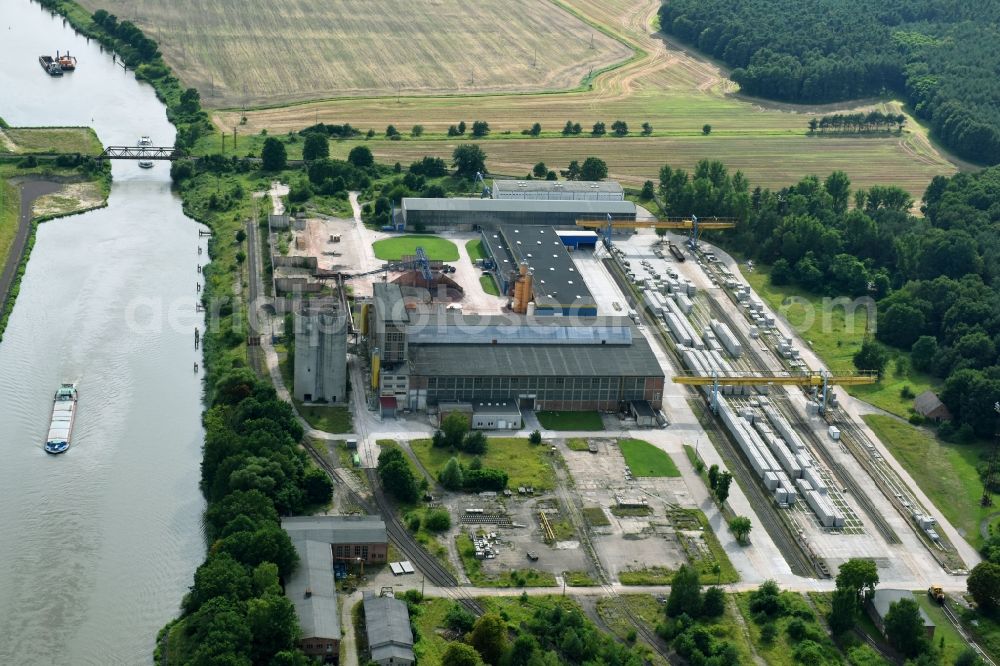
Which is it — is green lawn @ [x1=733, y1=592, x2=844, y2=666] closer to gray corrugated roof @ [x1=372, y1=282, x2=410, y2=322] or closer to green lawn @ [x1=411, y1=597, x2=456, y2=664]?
green lawn @ [x1=411, y1=597, x2=456, y2=664]

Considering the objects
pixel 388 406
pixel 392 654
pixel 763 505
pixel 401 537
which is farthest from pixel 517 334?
pixel 392 654

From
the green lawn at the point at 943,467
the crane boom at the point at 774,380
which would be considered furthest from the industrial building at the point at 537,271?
the green lawn at the point at 943,467

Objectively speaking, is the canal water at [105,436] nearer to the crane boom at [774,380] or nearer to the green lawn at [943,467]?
the crane boom at [774,380]

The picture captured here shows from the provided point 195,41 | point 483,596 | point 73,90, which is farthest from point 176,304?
point 195,41

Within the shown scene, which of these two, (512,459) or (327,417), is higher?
(512,459)

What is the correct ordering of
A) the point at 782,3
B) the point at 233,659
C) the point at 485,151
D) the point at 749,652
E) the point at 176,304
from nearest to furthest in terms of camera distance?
the point at 233,659 < the point at 749,652 < the point at 176,304 < the point at 485,151 < the point at 782,3

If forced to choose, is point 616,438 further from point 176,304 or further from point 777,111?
point 777,111

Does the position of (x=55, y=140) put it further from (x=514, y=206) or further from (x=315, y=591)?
(x=315, y=591)
